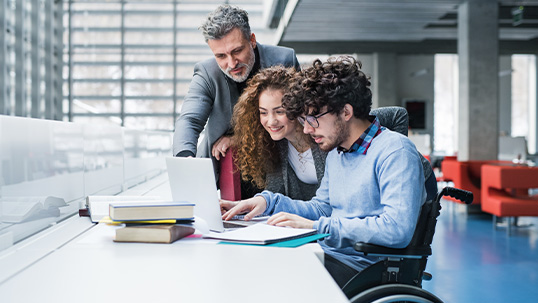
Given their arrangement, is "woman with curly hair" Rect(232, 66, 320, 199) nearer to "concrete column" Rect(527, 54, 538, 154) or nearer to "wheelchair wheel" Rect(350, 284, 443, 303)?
"wheelchair wheel" Rect(350, 284, 443, 303)

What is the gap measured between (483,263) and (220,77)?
3.32m

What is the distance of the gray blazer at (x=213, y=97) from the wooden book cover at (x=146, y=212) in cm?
105

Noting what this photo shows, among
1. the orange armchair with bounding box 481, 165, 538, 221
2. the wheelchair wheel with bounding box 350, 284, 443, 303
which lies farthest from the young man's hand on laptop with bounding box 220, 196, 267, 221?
the orange armchair with bounding box 481, 165, 538, 221

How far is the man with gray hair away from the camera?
7.50 ft

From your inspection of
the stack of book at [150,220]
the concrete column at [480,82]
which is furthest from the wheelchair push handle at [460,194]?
the concrete column at [480,82]

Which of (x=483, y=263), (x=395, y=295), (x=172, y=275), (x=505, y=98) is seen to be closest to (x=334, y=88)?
(x=395, y=295)

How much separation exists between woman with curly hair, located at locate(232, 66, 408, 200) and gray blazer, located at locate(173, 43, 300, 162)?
19 centimetres

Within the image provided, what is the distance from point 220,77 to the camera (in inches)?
104

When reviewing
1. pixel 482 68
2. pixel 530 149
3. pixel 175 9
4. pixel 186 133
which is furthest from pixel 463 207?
pixel 530 149

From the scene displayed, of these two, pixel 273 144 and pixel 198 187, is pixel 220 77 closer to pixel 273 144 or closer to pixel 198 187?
pixel 273 144

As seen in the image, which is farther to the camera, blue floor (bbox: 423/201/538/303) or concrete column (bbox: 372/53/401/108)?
concrete column (bbox: 372/53/401/108)

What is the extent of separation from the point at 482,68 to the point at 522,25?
4.58 metres

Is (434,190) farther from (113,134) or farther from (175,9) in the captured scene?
(175,9)

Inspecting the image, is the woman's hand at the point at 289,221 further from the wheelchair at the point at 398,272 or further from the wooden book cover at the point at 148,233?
the wooden book cover at the point at 148,233
